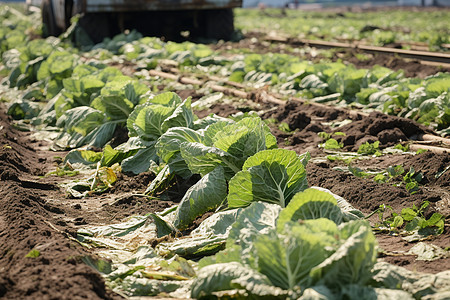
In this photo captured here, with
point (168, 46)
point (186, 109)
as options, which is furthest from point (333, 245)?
point (168, 46)

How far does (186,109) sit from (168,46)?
7.44 metres

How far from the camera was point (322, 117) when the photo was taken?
21.6 feet

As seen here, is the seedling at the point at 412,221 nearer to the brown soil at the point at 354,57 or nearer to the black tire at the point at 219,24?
the brown soil at the point at 354,57

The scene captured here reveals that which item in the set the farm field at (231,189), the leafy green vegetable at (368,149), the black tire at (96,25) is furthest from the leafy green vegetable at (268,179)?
the black tire at (96,25)

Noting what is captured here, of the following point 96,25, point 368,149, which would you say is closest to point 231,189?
point 368,149

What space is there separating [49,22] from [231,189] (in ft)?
46.9

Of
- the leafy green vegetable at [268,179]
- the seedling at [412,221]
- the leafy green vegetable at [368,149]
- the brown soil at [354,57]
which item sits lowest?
the brown soil at [354,57]

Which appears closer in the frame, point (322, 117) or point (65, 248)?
point (65, 248)

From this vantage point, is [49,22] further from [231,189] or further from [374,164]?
[231,189]

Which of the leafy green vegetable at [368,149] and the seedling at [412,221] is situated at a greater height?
the seedling at [412,221]

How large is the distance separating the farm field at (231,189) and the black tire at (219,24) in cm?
719

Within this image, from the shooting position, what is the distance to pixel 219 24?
1581cm

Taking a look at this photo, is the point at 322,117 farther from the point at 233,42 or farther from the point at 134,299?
the point at 233,42

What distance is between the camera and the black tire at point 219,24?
15.7 m
